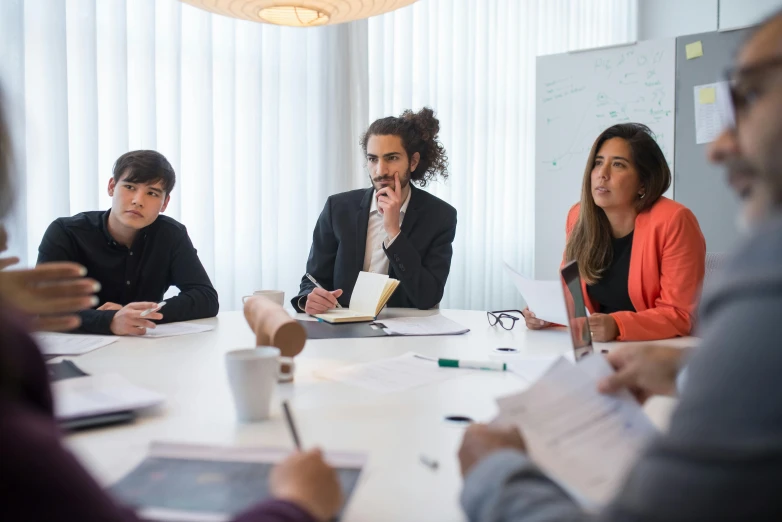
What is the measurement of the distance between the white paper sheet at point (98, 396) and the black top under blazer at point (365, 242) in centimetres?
118

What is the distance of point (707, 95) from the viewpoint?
3607mm

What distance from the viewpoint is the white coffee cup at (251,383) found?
1.05 metres

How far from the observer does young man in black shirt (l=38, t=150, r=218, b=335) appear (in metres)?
2.11

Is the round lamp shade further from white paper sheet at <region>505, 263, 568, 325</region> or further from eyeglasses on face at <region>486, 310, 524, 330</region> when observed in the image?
eyeglasses on face at <region>486, 310, 524, 330</region>

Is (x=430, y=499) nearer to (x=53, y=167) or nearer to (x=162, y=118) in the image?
(x=53, y=167)

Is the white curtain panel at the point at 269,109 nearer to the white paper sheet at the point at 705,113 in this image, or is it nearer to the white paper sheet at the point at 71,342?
the white paper sheet at the point at 71,342

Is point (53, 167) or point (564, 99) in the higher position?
point (564, 99)

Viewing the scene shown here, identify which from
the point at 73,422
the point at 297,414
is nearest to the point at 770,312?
the point at 297,414

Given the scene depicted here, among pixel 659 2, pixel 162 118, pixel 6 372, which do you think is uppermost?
pixel 659 2

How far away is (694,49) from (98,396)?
3617 mm

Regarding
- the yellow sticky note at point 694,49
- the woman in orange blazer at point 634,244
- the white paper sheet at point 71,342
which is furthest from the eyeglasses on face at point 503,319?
the yellow sticky note at point 694,49

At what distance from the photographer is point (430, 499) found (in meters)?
0.78

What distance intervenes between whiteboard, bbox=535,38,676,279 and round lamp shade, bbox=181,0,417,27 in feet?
8.20

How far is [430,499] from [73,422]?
1.88 ft
